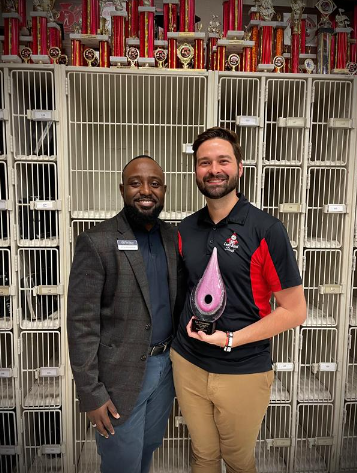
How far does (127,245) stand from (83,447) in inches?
59.7

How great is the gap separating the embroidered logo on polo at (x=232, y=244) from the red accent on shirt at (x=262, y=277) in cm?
7

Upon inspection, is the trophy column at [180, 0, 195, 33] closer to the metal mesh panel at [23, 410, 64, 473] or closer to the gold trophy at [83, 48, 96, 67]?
the gold trophy at [83, 48, 96, 67]

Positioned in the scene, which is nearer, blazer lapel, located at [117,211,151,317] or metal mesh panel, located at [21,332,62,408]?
blazer lapel, located at [117,211,151,317]

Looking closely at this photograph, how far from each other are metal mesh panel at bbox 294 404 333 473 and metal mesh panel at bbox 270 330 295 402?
198 mm

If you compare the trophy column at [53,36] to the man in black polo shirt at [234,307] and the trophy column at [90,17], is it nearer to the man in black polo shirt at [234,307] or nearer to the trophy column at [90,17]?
the trophy column at [90,17]

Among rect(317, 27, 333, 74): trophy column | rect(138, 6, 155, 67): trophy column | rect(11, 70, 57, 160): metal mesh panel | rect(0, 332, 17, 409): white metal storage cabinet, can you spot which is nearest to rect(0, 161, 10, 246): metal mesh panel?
rect(11, 70, 57, 160): metal mesh panel

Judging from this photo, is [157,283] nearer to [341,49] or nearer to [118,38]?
[118,38]

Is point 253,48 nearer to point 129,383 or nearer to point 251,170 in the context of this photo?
point 251,170

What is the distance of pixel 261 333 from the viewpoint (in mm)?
1156

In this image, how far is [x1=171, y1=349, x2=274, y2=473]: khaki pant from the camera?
1187 mm

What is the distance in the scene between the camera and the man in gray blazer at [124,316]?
120 centimetres

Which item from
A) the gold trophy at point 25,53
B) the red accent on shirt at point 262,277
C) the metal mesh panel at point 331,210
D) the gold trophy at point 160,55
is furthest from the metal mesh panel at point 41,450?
the gold trophy at point 160,55

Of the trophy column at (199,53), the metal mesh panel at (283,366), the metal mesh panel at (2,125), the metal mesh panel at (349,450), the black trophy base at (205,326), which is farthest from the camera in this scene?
the metal mesh panel at (349,450)

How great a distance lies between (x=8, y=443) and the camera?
6.09 ft
